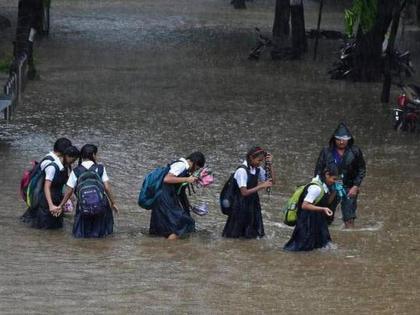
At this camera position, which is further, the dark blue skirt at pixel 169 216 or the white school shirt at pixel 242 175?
the dark blue skirt at pixel 169 216

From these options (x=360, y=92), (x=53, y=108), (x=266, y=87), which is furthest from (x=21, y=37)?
(x=360, y=92)

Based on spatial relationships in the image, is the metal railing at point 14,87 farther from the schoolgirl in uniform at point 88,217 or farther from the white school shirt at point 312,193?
the white school shirt at point 312,193

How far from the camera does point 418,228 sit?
48.6ft

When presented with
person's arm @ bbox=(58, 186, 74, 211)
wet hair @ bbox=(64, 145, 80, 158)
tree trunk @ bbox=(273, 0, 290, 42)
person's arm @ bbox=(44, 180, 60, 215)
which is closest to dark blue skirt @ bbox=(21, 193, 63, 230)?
person's arm @ bbox=(44, 180, 60, 215)

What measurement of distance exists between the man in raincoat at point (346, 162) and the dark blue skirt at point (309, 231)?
0.64m

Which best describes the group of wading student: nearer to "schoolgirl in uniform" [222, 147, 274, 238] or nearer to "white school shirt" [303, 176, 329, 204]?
"schoolgirl in uniform" [222, 147, 274, 238]

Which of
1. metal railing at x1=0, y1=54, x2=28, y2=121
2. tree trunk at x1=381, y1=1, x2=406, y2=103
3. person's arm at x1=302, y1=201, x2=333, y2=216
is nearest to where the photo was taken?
person's arm at x1=302, y1=201, x2=333, y2=216

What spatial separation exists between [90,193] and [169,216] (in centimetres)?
99

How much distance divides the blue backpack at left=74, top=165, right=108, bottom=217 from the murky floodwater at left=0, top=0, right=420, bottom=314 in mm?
404

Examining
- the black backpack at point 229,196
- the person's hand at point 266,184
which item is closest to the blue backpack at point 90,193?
the black backpack at point 229,196

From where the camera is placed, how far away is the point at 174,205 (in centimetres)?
1399

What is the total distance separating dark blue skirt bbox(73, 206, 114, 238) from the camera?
13.8 metres

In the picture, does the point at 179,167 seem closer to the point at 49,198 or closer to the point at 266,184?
the point at 266,184

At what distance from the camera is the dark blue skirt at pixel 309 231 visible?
13.3 meters
